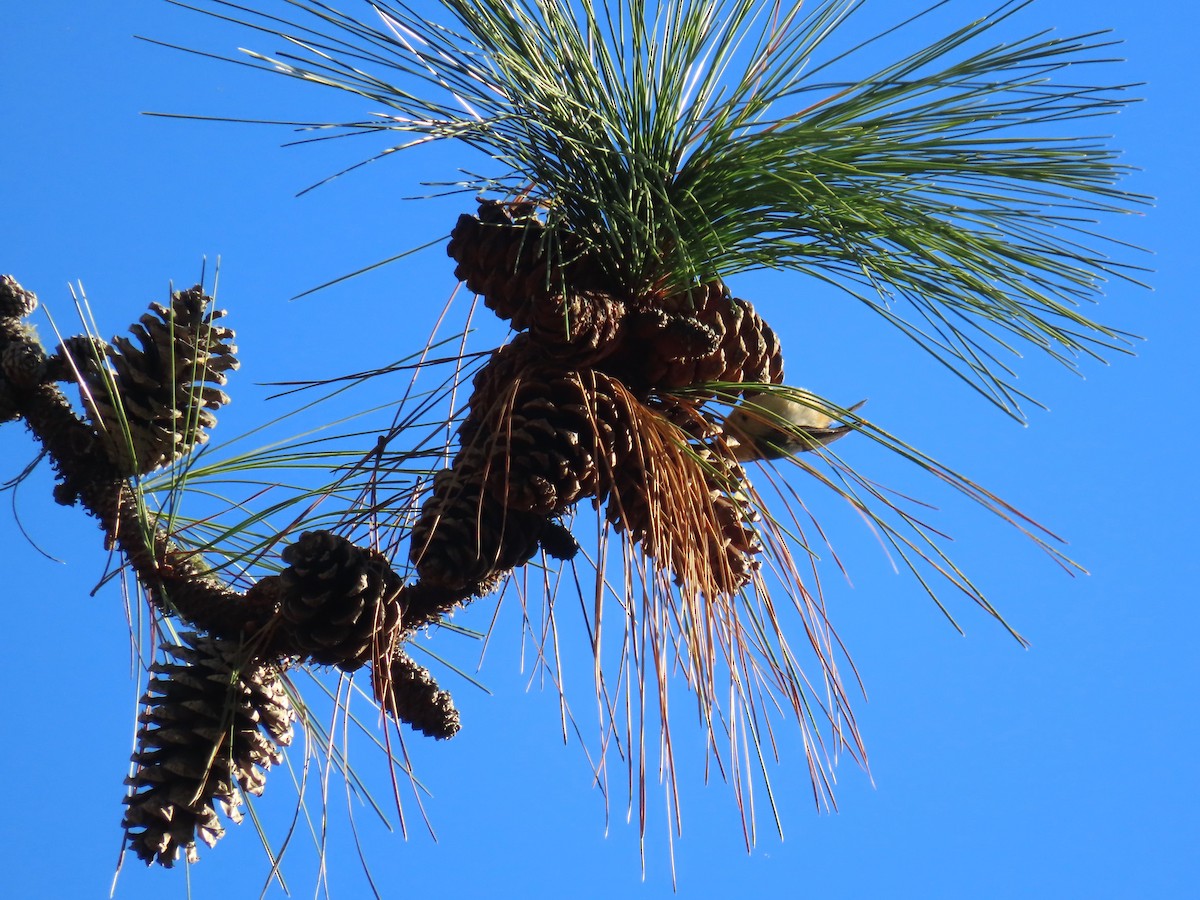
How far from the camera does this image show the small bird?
1.08m

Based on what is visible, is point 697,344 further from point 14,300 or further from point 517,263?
point 14,300

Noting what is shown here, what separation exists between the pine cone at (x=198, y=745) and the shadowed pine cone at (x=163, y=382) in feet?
0.55

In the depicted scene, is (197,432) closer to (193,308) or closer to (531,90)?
(193,308)

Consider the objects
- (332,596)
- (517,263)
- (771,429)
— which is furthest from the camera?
(771,429)

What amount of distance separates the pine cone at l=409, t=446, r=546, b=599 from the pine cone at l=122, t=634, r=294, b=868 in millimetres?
158

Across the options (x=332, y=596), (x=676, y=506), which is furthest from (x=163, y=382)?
(x=676, y=506)

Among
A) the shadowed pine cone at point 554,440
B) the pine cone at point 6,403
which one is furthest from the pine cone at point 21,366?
the shadowed pine cone at point 554,440

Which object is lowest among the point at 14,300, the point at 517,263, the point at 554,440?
the point at 554,440

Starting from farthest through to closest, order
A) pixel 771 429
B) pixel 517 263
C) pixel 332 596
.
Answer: pixel 771 429
pixel 517 263
pixel 332 596

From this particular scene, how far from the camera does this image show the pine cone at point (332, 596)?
2.77 ft

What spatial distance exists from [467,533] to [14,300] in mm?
437

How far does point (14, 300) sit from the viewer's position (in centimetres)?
102

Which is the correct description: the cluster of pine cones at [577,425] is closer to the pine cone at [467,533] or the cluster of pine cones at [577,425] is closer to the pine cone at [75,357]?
the pine cone at [467,533]

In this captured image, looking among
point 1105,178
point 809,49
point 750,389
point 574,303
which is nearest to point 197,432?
point 574,303
